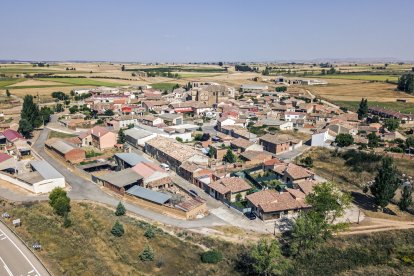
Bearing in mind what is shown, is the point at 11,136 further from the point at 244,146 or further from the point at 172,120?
the point at 244,146

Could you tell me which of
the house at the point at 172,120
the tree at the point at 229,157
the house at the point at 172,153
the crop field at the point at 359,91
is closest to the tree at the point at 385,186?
the tree at the point at 229,157

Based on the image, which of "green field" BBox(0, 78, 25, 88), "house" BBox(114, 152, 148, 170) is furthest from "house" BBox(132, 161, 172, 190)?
"green field" BBox(0, 78, 25, 88)

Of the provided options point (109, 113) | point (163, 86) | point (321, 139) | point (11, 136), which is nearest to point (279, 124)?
point (321, 139)

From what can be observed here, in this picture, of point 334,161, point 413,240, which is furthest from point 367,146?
point 413,240

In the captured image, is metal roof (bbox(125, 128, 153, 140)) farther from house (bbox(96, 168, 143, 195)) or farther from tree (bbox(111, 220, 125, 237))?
tree (bbox(111, 220, 125, 237))

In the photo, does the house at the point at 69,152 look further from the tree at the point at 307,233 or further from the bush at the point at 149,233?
the tree at the point at 307,233

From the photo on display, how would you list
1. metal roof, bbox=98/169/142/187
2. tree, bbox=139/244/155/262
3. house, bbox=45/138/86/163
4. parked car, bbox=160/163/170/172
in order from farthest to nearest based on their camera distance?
house, bbox=45/138/86/163, parked car, bbox=160/163/170/172, metal roof, bbox=98/169/142/187, tree, bbox=139/244/155/262

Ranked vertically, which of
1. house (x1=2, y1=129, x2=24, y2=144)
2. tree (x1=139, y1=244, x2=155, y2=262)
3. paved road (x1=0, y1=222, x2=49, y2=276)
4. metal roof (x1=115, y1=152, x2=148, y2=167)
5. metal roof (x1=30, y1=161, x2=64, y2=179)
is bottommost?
tree (x1=139, y1=244, x2=155, y2=262)
